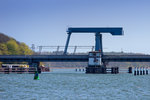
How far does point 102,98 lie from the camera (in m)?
54.3

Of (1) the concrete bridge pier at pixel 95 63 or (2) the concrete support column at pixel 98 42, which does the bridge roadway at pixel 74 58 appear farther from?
(1) the concrete bridge pier at pixel 95 63

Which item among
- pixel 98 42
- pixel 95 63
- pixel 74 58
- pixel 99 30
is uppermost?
pixel 99 30

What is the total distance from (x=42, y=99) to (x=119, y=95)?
1140 cm

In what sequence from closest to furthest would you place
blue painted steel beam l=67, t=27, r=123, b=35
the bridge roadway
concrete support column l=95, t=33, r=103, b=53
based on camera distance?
blue painted steel beam l=67, t=27, r=123, b=35
concrete support column l=95, t=33, r=103, b=53
the bridge roadway

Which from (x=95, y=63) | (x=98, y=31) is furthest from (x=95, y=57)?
(x=98, y=31)

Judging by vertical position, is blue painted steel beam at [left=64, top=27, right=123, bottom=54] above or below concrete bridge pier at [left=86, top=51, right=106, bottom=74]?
above

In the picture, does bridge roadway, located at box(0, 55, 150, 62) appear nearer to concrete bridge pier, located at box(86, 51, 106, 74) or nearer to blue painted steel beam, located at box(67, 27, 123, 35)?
concrete bridge pier, located at box(86, 51, 106, 74)

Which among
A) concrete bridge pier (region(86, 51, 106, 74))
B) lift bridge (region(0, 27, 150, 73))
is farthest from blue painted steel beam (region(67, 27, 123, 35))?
concrete bridge pier (region(86, 51, 106, 74))

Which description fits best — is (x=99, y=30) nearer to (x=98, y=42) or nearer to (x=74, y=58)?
(x=98, y=42)

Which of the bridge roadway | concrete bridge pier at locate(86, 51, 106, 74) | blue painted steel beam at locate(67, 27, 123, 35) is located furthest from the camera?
the bridge roadway

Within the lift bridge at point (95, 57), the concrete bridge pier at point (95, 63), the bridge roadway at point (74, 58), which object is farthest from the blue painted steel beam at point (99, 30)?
the bridge roadway at point (74, 58)

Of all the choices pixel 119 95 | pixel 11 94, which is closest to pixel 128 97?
pixel 119 95

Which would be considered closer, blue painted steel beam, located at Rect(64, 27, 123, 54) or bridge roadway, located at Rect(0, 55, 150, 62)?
blue painted steel beam, located at Rect(64, 27, 123, 54)

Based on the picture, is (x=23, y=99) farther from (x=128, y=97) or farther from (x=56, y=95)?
(x=128, y=97)
